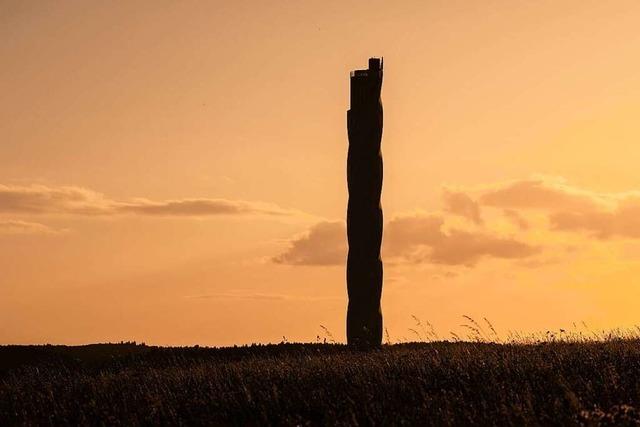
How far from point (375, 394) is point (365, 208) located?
402 inches

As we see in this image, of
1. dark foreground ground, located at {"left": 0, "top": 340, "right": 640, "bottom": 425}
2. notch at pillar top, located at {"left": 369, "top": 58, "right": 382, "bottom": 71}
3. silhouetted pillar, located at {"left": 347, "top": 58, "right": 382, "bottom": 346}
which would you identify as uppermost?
notch at pillar top, located at {"left": 369, "top": 58, "right": 382, "bottom": 71}

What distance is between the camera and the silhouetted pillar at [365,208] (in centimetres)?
2014

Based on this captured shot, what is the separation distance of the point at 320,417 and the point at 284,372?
116 inches

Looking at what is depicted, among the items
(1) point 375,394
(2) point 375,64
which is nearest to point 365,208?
(2) point 375,64

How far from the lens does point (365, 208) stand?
20141mm

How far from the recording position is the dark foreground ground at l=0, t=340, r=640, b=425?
8.70m

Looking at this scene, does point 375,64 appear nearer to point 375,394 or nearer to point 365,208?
point 365,208

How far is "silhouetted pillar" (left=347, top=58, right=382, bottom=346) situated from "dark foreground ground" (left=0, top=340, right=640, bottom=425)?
568cm

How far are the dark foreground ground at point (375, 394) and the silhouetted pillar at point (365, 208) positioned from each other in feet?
18.6

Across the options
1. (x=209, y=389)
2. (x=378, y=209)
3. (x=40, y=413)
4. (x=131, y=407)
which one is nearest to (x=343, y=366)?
(x=209, y=389)

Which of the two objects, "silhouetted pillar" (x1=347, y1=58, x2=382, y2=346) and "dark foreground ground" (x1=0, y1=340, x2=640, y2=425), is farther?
"silhouetted pillar" (x1=347, y1=58, x2=382, y2=346)

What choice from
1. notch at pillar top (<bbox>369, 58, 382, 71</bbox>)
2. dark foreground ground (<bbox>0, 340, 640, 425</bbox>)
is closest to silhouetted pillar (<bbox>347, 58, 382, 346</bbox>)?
notch at pillar top (<bbox>369, 58, 382, 71</bbox>)

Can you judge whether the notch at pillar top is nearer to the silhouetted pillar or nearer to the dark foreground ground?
the silhouetted pillar

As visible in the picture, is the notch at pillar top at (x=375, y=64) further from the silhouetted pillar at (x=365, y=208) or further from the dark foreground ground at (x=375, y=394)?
the dark foreground ground at (x=375, y=394)
